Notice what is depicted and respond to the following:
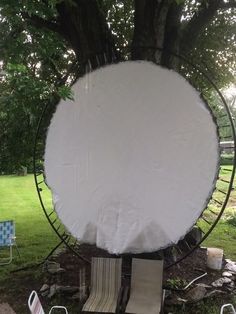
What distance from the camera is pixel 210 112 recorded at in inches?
241

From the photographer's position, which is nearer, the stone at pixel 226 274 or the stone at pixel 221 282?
the stone at pixel 221 282

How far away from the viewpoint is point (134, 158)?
6.41 metres

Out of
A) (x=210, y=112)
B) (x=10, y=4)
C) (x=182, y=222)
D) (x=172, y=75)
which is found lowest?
(x=182, y=222)

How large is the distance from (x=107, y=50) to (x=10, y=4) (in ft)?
8.06

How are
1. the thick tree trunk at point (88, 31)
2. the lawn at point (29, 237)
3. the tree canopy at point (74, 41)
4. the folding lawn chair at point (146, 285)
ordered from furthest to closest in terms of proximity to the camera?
the lawn at point (29, 237)
the thick tree trunk at point (88, 31)
the folding lawn chair at point (146, 285)
the tree canopy at point (74, 41)

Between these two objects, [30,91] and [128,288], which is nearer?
[30,91]

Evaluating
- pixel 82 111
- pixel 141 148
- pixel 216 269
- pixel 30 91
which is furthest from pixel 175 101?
pixel 216 269

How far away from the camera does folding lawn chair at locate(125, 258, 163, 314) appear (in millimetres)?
5641

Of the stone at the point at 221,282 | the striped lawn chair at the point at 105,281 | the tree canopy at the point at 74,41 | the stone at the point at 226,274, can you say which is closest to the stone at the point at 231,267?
the stone at the point at 226,274

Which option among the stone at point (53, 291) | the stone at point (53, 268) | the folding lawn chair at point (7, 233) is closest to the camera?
the stone at point (53, 291)

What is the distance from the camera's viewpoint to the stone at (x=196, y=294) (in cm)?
597

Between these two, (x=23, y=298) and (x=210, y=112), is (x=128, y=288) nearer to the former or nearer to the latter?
(x=23, y=298)

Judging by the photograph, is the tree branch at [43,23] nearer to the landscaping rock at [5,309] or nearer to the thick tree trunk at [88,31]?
the thick tree trunk at [88,31]

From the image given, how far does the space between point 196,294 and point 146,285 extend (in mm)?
718
